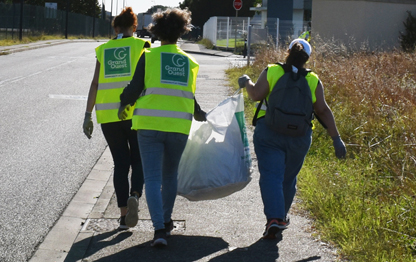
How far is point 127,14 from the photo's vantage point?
196 inches

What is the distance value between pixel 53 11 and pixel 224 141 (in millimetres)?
49178

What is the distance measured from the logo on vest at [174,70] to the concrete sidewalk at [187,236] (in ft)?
3.96

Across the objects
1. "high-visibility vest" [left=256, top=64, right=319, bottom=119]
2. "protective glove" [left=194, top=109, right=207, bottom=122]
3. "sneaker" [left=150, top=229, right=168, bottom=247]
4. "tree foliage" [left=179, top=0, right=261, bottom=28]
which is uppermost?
"tree foliage" [left=179, top=0, right=261, bottom=28]

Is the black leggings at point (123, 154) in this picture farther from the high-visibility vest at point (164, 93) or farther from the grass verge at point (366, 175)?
the grass verge at point (366, 175)

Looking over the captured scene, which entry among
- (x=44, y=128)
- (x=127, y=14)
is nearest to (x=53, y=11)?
(x=44, y=128)

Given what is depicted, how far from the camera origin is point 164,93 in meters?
4.38

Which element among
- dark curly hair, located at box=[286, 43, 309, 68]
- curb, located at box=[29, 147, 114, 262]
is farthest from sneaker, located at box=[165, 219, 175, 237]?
dark curly hair, located at box=[286, 43, 309, 68]

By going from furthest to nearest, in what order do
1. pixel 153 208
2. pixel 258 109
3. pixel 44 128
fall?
pixel 44 128 < pixel 258 109 < pixel 153 208

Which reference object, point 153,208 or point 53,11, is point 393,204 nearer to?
point 153,208

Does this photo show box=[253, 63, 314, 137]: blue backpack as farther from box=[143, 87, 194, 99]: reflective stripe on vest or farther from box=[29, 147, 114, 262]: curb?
box=[29, 147, 114, 262]: curb

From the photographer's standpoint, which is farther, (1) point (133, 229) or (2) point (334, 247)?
(1) point (133, 229)

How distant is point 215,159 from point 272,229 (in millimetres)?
757

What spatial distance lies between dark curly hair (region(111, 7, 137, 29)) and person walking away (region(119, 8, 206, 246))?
49cm

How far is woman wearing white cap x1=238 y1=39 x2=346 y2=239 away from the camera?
4707mm
